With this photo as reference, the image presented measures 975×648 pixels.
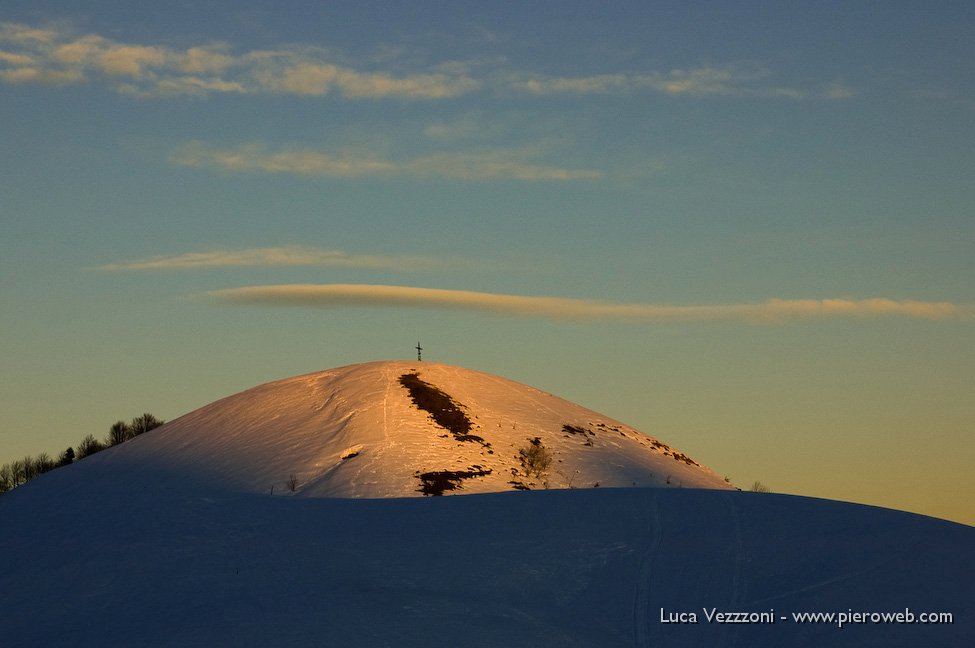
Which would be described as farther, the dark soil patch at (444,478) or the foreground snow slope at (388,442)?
the foreground snow slope at (388,442)

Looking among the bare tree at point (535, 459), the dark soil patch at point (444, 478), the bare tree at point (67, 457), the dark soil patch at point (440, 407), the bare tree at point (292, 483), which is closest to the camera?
the bare tree at point (292, 483)

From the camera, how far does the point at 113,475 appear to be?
265 ft

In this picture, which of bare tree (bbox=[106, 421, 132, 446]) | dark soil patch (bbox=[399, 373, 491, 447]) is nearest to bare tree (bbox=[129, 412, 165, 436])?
bare tree (bbox=[106, 421, 132, 446])

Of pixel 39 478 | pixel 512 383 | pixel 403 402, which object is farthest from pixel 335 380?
pixel 39 478

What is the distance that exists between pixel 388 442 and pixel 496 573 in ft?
138

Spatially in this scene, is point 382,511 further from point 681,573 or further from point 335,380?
point 335,380

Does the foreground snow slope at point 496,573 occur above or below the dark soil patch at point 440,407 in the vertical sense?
below

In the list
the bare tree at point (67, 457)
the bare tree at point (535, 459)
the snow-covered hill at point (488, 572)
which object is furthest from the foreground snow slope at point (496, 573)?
the bare tree at point (67, 457)

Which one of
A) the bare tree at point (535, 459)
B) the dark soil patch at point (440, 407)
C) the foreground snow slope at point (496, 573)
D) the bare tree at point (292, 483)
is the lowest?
the foreground snow slope at point (496, 573)

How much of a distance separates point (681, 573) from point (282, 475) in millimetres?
42292

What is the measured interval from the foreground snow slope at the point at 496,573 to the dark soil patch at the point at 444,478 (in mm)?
23407

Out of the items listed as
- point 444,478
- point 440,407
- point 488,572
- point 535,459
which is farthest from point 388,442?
point 488,572

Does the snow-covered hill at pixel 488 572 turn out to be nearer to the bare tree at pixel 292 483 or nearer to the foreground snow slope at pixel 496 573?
the foreground snow slope at pixel 496 573

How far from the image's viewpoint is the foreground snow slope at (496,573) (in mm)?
36312
